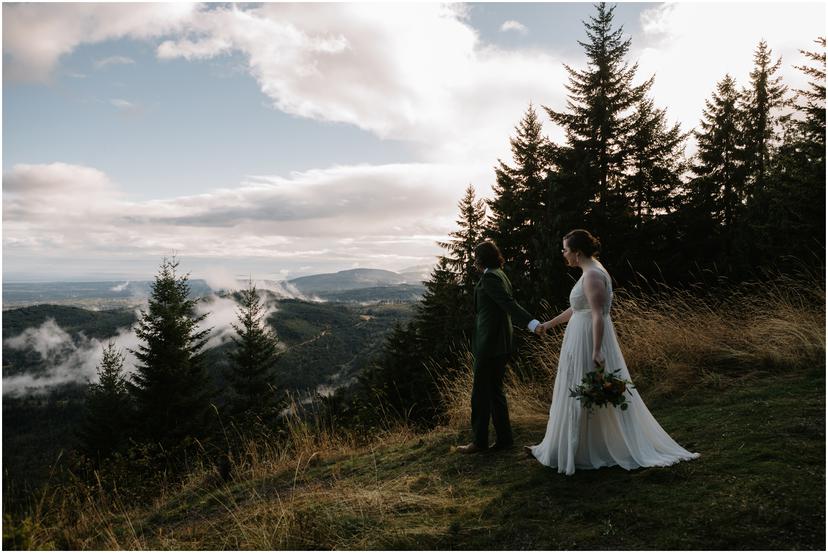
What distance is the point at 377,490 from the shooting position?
419 centimetres

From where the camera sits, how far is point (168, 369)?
2853 cm

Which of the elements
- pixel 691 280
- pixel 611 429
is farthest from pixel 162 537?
pixel 691 280

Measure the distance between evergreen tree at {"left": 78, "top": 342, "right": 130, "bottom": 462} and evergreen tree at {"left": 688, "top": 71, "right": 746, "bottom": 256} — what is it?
108 ft

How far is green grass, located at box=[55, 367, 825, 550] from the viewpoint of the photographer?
2.98 metres

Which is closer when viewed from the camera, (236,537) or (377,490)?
(236,537)

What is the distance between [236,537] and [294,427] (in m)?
3.96

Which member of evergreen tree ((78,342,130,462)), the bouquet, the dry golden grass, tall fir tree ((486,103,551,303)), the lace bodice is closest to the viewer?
the bouquet

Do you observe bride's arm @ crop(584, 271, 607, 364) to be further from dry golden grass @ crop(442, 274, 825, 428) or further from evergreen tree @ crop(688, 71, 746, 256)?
evergreen tree @ crop(688, 71, 746, 256)

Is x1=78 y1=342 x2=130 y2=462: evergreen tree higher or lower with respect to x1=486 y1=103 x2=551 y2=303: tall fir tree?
lower

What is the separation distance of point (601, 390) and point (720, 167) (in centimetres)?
2545

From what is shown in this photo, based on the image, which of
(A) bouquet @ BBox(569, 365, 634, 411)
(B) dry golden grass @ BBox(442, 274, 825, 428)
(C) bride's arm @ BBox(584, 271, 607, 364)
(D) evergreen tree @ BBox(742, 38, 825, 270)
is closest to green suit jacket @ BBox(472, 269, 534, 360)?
(C) bride's arm @ BBox(584, 271, 607, 364)

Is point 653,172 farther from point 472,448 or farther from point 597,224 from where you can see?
point 472,448

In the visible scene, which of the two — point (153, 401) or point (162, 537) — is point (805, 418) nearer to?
point (162, 537)

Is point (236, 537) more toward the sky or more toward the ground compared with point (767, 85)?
more toward the ground
